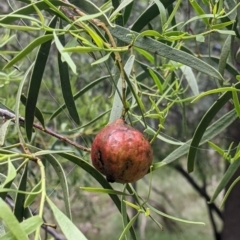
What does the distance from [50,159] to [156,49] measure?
0.16 m

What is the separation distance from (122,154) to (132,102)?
11.1 inches

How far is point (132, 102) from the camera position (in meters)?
0.79

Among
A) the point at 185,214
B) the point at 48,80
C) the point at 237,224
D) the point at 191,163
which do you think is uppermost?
the point at 191,163

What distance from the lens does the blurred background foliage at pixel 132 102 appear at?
708 millimetres

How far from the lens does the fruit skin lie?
0.52 metres

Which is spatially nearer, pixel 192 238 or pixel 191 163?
pixel 191 163

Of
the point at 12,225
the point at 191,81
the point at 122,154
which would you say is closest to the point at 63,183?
the point at 122,154

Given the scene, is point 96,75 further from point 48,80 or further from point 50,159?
point 50,159

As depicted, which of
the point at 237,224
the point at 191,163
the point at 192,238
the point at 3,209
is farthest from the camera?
the point at 192,238

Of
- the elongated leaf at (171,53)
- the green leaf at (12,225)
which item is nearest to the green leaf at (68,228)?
the green leaf at (12,225)

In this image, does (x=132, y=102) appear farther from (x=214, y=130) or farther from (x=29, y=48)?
(x=29, y=48)

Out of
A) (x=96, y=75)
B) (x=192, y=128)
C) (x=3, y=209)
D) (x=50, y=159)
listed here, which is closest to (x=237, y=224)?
(x=192, y=128)

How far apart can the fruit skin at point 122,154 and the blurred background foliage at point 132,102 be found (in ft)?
0.13

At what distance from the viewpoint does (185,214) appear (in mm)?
4723
